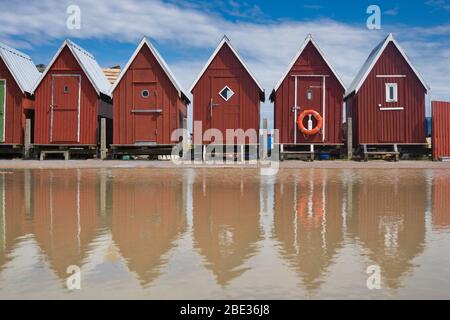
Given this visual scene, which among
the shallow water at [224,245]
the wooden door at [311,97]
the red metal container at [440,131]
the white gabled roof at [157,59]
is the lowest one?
the shallow water at [224,245]

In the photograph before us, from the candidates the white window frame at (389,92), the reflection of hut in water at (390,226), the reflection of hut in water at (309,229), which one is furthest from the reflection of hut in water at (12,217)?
the white window frame at (389,92)

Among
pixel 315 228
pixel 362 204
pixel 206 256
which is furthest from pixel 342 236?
pixel 362 204

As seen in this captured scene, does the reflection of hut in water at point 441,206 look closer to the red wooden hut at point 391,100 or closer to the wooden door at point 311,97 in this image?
the wooden door at point 311,97

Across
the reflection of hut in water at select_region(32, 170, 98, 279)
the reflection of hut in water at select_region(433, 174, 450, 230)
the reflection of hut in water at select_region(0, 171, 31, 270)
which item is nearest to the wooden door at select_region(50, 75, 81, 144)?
the reflection of hut in water at select_region(0, 171, 31, 270)

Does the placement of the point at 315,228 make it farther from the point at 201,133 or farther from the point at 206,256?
the point at 201,133

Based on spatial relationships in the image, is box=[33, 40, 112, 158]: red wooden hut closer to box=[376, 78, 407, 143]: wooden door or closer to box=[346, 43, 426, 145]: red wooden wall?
box=[346, 43, 426, 145]: red wooden wall

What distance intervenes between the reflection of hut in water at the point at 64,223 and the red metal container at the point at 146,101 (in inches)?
572

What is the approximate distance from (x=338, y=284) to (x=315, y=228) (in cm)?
231

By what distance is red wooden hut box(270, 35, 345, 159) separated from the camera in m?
25.2

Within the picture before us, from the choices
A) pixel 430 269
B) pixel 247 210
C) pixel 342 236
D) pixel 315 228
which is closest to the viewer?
pixel 430 269

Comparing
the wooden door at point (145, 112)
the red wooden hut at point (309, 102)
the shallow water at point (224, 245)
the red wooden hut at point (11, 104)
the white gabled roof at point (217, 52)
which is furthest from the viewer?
the red wooden hut at point (11, 104)

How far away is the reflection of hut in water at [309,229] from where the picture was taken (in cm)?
426

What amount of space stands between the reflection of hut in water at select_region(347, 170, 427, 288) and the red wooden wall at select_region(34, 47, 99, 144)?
18539 millimetres
